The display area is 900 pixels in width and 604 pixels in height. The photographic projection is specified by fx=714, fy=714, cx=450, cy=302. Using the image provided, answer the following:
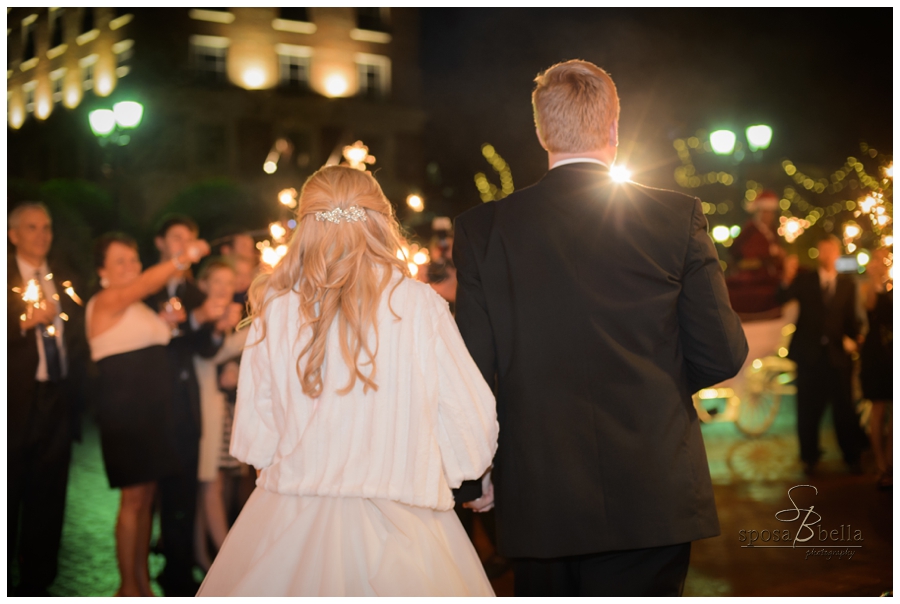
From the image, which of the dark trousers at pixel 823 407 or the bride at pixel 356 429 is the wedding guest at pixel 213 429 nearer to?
the bride at pixel 356 429

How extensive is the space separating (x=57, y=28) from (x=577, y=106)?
25732 millimetres

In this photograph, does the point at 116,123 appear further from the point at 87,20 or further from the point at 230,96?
the point at 230,96

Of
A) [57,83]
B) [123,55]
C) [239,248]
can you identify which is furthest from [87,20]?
[239,248]

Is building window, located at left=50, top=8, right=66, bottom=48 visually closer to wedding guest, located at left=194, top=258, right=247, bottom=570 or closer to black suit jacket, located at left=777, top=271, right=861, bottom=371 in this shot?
wedding guest, located at left=194, top=258, right=247, bottom=570

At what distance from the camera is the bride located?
2.26m

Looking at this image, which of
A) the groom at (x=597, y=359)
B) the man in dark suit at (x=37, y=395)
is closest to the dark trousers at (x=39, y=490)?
the man in dark suit at (x=37, y=395)

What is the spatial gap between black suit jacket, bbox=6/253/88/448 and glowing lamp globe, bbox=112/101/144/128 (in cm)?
345

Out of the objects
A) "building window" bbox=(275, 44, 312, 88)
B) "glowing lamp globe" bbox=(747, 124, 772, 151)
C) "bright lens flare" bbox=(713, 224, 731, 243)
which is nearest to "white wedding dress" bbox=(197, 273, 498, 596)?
"glowing lamp globe" bbox=(747, 124, 772, 151)

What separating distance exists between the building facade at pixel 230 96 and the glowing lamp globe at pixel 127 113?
18.1 meters

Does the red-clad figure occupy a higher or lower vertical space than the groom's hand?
higher

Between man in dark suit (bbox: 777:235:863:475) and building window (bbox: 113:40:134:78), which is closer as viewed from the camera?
man in dark suit (bbox: 777:235:863:475)

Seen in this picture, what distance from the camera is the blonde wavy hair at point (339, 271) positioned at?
2.29 meters

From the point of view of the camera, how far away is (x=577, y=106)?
2453 millimetres

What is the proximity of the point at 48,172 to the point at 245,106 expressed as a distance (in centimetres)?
786
